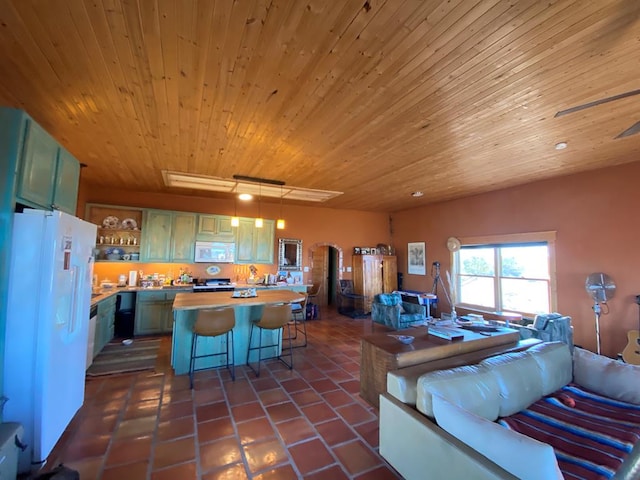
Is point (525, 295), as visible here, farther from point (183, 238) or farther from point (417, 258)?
point (183, 238)

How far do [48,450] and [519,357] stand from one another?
3534 millimetres

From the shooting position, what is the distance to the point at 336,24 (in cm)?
159

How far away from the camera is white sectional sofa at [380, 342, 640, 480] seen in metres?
1.24

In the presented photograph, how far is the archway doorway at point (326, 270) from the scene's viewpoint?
7.51 m

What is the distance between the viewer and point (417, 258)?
717 cm

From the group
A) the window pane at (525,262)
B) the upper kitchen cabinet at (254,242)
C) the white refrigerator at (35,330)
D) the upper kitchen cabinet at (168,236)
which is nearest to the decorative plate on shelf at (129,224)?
the upper kitchen cabinet at (168,236)

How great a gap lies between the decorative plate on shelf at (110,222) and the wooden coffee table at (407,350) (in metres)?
5.26

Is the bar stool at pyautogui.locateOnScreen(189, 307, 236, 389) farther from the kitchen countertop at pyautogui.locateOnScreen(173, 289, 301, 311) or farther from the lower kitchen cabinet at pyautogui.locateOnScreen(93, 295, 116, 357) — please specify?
the lower kitchen cabinet at pyautogui.locateOnScreen(93, 295, 116, 357)

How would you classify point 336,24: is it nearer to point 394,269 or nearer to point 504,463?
point 504,463

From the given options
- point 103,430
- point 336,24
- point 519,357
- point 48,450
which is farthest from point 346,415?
point 336,24

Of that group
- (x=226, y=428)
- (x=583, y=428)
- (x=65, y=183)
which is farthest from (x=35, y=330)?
(x=583, y=428)

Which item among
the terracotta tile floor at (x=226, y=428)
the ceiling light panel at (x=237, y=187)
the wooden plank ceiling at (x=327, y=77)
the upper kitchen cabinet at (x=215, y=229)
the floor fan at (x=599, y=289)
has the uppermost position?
the wooden plank ceiling at (x=327, y=77)

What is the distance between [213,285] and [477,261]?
5.55 m

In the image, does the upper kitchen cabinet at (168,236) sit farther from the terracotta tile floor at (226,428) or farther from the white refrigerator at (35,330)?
the white refrigerator at (35,330)
